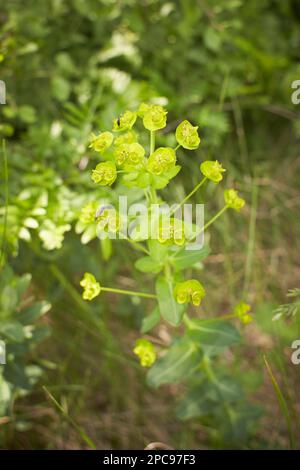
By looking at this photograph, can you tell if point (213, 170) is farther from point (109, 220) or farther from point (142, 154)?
point (109, 220)

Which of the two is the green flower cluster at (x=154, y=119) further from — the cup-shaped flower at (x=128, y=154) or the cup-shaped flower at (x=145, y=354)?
the cup-shaped flower at (x=145, y=354)

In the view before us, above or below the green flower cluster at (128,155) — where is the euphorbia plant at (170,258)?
below

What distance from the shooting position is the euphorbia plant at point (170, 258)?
1.33 metres

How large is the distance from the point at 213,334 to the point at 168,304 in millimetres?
230

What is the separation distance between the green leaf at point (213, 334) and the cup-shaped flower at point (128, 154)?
0.56m

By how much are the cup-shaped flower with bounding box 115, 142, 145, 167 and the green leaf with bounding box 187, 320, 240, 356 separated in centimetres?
56

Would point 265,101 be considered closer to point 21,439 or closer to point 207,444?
point 207,444

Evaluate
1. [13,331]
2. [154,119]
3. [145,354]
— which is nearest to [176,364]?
[145,354]

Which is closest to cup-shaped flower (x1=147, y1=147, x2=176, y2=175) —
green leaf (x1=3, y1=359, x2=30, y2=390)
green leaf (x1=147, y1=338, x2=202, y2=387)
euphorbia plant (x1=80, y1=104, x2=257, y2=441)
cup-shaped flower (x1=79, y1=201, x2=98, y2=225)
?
euphorbia plant (x1=80, y1=104, x2=257, y2=441)

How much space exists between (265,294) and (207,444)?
0.69 meters

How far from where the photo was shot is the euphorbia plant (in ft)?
4.37

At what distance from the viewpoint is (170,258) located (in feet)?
4.95

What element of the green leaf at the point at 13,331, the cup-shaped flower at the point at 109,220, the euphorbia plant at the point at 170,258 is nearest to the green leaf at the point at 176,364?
the euphorbia plant at the point at 170,258
